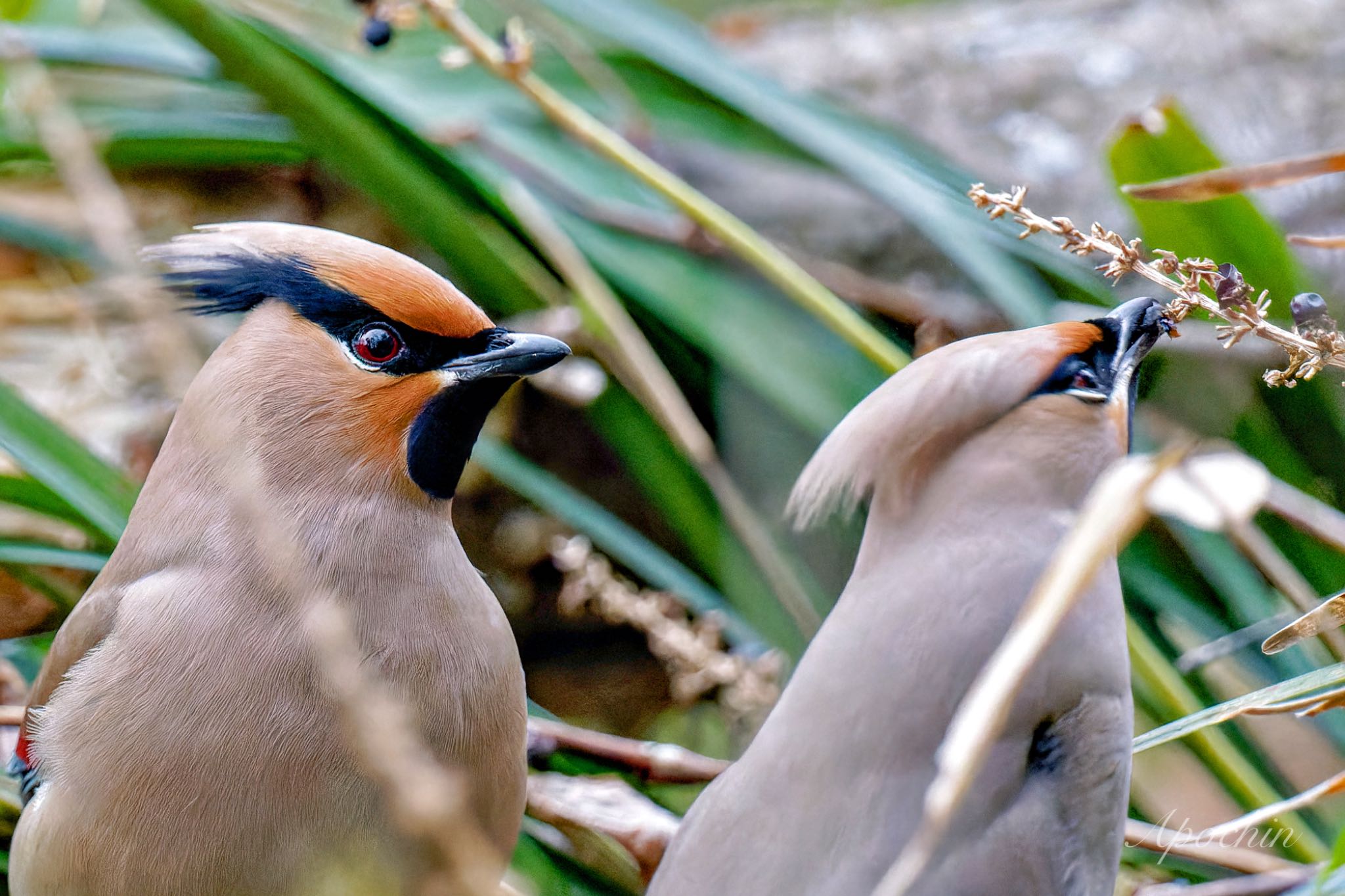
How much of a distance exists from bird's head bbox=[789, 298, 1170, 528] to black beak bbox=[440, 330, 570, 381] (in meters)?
0.31

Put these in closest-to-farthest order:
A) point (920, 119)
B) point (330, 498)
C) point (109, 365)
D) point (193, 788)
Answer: point (193, 788) < point (330, 498) < point (109, 365) < point (920, 119)

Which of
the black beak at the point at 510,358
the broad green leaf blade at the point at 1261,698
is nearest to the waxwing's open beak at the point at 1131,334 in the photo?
the broad green leaf blade at the point at 1261,698

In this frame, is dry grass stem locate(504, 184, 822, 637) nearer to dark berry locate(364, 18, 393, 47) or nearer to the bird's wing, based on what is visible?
dark berry locate(364, 18, 393, 47)

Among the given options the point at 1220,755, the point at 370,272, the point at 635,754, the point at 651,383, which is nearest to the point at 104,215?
the point at 370,272

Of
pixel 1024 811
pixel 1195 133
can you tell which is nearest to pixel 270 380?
pixel 1024 811

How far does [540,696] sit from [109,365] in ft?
3.53

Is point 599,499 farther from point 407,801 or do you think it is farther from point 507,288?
point 407,801

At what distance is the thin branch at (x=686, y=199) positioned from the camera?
1914 millimetres

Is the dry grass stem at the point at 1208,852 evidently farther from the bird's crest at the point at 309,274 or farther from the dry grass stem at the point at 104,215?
the dry grass stem at the point at 104,215

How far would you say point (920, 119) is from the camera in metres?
3.27

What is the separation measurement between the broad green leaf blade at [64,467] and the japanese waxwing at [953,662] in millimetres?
932

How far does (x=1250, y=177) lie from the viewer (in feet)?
3.69

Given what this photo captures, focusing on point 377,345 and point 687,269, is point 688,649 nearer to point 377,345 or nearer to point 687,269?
point 377,345

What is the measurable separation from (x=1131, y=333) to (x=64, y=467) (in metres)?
1.33
